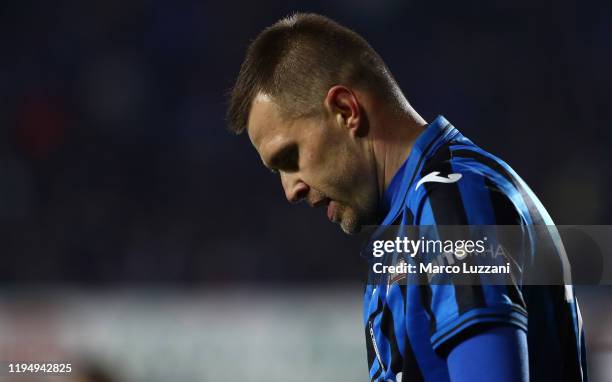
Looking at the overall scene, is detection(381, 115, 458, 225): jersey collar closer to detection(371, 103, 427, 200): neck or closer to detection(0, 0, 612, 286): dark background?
detection(371, 103, 427, 200): neck

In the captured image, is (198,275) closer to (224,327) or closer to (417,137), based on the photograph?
(224,327)

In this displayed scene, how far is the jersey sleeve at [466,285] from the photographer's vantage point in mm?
1207

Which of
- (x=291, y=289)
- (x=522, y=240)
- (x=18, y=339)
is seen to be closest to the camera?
(x=522, y=240)

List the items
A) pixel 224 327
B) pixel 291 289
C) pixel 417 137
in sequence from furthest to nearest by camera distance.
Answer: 1. pixel 291 289
2. pixel 224 327
3. pixel 417 137

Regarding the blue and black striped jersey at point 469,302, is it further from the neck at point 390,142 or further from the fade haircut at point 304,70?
the fade haircut at point 304,70

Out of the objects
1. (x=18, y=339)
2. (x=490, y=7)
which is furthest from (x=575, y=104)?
(x=18, y=339)

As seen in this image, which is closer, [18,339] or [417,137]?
[417,137]

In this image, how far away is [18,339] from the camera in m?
4.35

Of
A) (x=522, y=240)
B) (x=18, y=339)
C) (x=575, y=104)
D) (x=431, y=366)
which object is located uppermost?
(x=575, y=104)

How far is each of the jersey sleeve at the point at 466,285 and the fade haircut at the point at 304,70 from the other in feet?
1.59

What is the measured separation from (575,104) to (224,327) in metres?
4.13

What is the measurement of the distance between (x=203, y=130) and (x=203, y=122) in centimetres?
10

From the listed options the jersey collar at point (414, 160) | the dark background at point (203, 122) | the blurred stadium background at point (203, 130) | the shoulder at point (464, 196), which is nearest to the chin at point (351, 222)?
the jersey collar at point (414, 160)

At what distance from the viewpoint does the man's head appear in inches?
69.1
